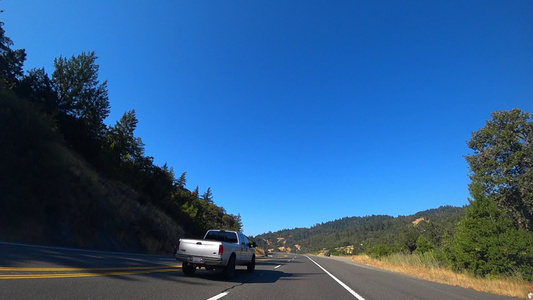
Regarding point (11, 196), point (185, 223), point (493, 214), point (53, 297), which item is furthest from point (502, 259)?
point (185, 223)

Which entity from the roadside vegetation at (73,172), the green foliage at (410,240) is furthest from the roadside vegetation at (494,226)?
the green foliage at (410,240)

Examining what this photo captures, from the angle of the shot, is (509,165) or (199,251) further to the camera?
(509,165)

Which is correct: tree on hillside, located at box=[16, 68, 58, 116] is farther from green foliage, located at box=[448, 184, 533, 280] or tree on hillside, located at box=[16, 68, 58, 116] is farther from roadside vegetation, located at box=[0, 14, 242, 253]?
green foliage, located at box=[448, 184, 533, 280]

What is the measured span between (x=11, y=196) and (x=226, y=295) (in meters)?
17.5

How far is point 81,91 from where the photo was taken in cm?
4016

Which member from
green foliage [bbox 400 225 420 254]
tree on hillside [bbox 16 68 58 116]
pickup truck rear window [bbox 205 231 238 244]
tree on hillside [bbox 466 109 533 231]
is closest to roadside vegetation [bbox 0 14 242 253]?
tree on hillside [bbox 16 68 58 116]

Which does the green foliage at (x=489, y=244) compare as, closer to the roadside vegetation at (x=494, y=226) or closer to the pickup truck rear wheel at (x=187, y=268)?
the roadside vegetation at (x=494, y=226)

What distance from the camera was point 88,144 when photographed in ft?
117

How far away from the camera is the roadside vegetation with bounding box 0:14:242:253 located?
19.7 meters

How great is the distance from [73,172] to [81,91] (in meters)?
18.6

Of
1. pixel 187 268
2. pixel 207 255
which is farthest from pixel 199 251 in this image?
pixel 187 268

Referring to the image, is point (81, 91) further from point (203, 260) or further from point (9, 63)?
point (203, 260)

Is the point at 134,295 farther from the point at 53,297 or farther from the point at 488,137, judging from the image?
the point at 488,137

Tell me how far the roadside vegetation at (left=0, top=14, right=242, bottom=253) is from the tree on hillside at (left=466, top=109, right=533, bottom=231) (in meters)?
32.5
